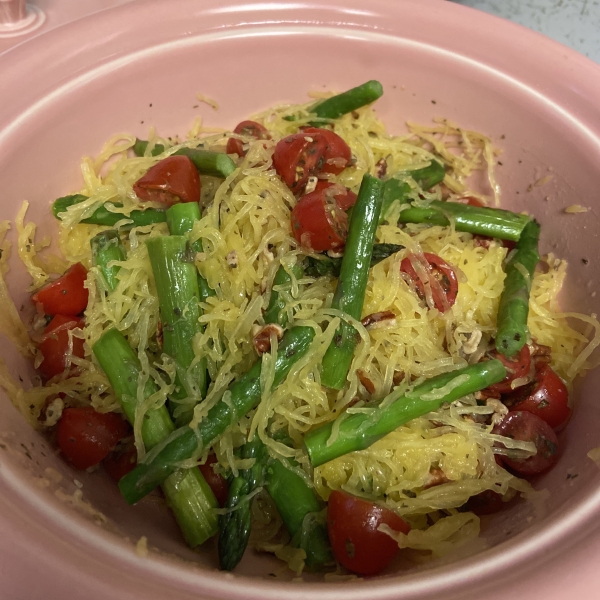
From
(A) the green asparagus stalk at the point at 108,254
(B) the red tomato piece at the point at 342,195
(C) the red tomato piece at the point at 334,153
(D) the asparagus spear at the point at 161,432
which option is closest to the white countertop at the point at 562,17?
(C) the red tomato piece at the point at 334,153

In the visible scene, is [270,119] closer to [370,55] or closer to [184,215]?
[370,55]

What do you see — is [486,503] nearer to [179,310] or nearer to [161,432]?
[161,432]

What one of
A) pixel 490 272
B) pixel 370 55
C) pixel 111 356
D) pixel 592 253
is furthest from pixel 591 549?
pixel 370 55

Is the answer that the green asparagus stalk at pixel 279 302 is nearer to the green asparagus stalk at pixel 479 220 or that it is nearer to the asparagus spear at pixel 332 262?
the asparagus spear at pixel 332 262

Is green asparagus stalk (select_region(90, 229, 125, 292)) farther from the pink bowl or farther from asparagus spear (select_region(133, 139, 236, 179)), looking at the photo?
asparagus spear (select_region(133, 139, 236, 179))

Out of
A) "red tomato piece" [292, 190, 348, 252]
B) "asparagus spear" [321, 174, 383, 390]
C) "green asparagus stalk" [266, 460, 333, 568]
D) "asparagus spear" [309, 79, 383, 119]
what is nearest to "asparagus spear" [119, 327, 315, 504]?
"asparagus spear" [321, 174, 383, 390]

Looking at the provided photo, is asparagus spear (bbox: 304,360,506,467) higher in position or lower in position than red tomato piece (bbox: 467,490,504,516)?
higher
